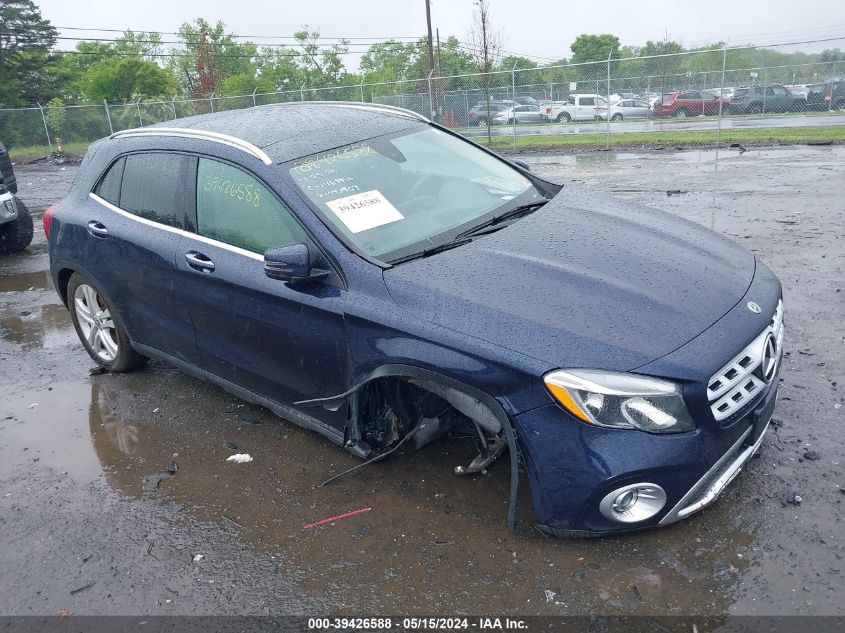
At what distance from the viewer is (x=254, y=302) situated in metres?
3.75

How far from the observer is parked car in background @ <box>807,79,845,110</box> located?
69.0ft

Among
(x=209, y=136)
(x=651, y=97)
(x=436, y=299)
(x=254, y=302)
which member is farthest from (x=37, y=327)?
(x=651, y=97)

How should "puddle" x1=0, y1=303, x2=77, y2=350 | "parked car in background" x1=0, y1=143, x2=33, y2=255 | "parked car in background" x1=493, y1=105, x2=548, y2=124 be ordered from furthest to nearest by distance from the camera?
"parked car in background" x1=493, y1=105, x2=548, y2=124
"parked car in background" x1=0, y1=143, x2=33, y2=255
"puddle" x1=0, y1=303, x2=77, y2=350

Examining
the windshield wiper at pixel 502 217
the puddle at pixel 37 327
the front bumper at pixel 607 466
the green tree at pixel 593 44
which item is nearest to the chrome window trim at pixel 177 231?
the windshield wiper at pixel 502 217

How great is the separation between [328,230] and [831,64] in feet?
71.3

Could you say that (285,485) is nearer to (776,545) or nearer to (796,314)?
(776,545)

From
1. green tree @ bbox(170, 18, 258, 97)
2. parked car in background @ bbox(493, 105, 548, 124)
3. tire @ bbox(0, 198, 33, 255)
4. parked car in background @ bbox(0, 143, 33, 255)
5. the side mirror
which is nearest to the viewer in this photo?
the side mirror

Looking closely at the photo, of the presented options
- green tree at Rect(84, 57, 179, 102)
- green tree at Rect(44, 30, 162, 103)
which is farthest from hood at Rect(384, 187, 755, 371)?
green tree at Rect(44, 30, 162, 103)

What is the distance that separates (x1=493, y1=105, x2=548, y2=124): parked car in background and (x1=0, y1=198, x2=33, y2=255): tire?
16.3 metres

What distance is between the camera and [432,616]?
9.10 feet

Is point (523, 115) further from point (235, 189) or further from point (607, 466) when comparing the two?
point (607, 466)

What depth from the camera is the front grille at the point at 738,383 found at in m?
2.76

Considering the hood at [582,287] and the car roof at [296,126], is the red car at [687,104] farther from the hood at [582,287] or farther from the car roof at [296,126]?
the hood at [582,287]

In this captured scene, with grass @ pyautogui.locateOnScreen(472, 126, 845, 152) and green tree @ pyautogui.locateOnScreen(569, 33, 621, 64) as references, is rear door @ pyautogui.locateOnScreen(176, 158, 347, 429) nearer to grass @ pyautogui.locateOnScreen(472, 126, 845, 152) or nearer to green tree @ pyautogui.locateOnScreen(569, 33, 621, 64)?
grass @ pyautogui.locateOnScreen(472, 126, 845, 152)
